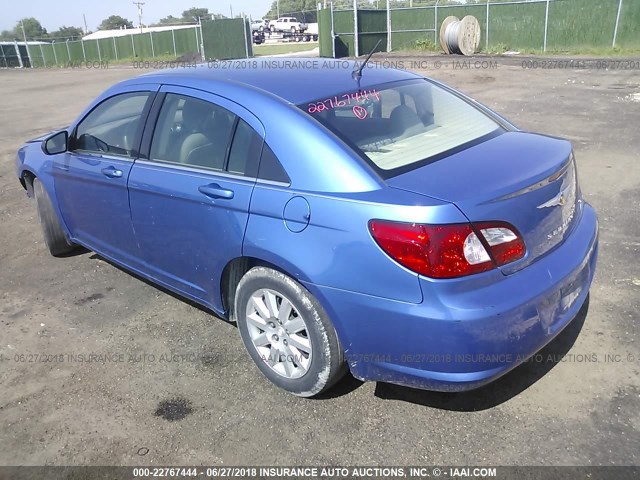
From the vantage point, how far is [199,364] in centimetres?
341

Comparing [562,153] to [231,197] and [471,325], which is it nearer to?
[471,325]

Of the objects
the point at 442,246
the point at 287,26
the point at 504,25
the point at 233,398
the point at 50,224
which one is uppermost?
the point at 287,26

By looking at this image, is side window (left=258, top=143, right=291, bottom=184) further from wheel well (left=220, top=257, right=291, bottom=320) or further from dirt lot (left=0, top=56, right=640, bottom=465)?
dirt lot (left=0, top=56, right=640, bottom=465)

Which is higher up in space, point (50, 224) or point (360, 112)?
point (360, 112)

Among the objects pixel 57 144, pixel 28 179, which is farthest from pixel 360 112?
pixel 28 179

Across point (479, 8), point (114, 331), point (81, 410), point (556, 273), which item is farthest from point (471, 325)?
point (479, 8)

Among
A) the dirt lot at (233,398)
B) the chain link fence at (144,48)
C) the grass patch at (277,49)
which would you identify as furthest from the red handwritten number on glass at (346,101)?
the grass patch at (277,49)

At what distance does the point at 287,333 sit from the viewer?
9.65 ft

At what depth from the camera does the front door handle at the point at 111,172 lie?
374cm

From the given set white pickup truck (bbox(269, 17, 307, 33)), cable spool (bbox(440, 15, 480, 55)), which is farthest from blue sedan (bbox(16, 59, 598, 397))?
white pickup truck (bbox(269, 17, 307, 33))

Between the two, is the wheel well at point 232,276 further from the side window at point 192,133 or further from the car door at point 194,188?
the side window at point 192,133

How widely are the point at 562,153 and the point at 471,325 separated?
1.23m

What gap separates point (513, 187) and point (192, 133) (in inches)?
73.7

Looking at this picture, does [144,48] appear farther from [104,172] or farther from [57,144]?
[104,172]
